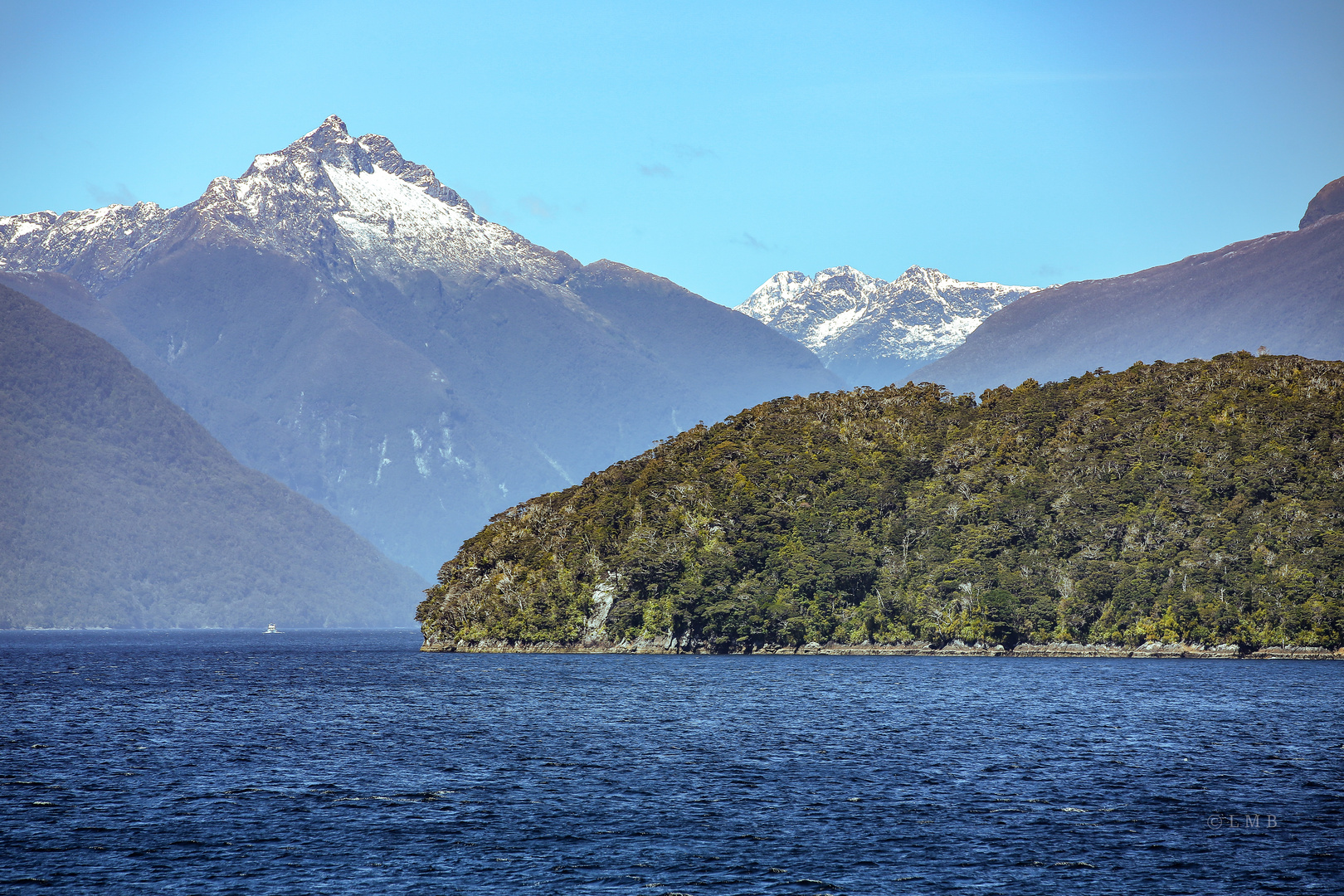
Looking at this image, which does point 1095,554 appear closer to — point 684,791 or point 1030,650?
point 1030,650

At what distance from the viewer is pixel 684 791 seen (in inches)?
2501

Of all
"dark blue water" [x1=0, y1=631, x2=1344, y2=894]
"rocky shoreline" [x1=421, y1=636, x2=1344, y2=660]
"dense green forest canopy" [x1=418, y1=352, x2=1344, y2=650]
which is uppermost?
"dense green forest canopy" [x1=418, y1=352, x2=1344, y2=650]

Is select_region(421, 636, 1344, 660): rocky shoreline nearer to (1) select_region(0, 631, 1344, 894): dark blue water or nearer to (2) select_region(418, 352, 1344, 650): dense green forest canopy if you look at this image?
(2) select_region(418, 352, 1344, 650): dense green forest canopy

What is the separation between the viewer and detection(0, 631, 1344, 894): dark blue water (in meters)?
46.3

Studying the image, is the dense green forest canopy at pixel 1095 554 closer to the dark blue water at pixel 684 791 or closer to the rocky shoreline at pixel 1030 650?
the rocky shoreline at pixel 1030 650

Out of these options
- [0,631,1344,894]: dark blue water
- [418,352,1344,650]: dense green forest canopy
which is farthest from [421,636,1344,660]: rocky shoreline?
[0,631,1344,894]: dark blue water

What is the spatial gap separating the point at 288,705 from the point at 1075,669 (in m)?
90.9

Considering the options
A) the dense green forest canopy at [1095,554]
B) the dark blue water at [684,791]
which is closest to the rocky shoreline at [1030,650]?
the dense green forest canopy at [1095,554]

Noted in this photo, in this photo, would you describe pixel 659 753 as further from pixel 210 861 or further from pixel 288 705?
pixel 288 705

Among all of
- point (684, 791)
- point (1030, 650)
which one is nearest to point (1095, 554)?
point (1030, 650)

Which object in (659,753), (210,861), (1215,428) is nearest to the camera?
(210,861)

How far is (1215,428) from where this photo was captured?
185875mm

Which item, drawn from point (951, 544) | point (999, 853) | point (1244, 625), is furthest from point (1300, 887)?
point (951, 544)

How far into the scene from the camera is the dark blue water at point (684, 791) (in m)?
46.3
